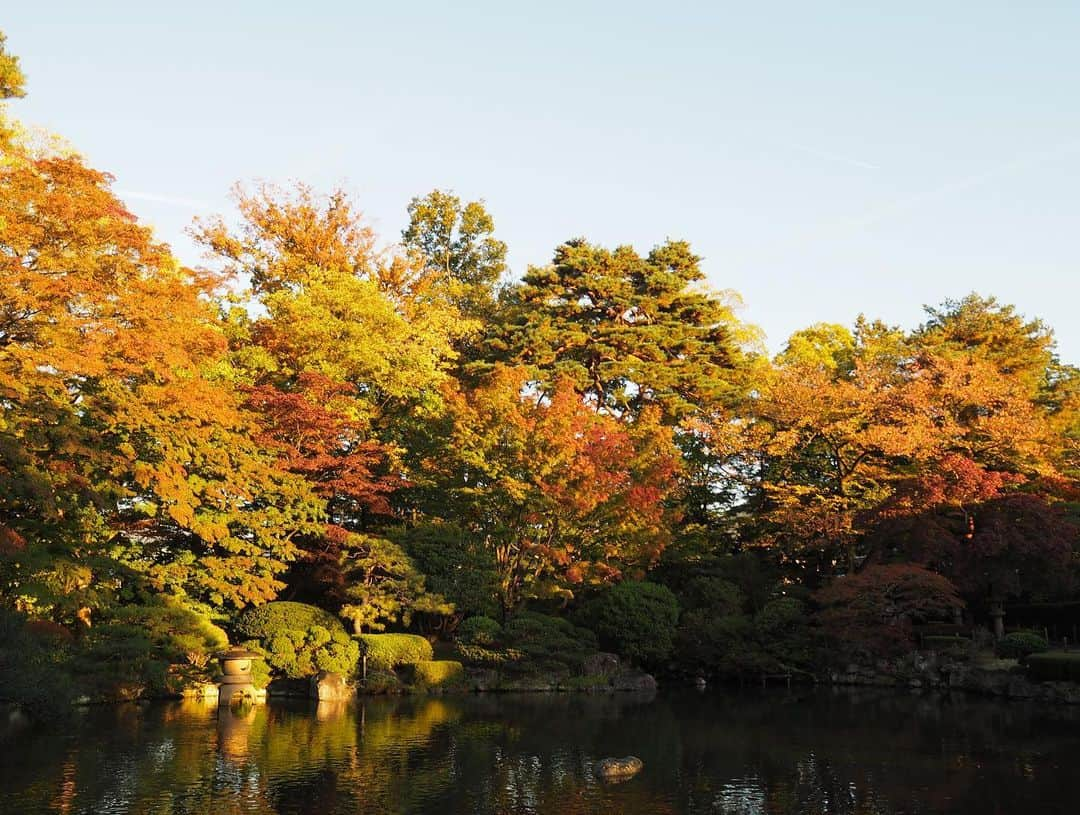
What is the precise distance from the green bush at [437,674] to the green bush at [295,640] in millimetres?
1883

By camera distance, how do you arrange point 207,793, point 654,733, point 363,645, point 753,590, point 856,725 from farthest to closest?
point 753,590
point 363,645
point 856,725
point 654,733
point 207,793

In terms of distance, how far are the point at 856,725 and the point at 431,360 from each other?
53.7 ft

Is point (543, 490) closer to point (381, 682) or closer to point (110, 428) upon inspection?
point (381, 682)

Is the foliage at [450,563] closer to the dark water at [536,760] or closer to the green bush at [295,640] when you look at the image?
the green bush at [295,640]

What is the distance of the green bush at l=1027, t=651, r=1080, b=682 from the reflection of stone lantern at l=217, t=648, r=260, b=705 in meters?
19.2

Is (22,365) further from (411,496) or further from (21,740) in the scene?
(411,496)

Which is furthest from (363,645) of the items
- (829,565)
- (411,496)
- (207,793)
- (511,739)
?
(829,565)

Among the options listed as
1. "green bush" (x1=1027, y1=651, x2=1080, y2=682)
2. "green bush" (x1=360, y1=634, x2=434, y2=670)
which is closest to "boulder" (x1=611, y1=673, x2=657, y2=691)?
"green bush" (x1=360, y1=634, x2=434, y2=670)

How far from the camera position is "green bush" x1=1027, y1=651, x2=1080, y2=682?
23516mm

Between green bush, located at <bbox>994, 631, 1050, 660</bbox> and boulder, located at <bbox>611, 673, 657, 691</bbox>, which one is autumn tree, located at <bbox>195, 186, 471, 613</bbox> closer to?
boulder, located at <bbox>611, 673, 657, 691</bbox>

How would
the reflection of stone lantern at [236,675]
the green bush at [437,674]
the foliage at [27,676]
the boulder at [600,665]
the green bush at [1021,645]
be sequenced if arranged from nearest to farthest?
the foliage at [27,676] → the reflection of stone lantern at [236,675] → the green bush at [437,674] → the green bush at [1021,645] → the boulder at [600,665]

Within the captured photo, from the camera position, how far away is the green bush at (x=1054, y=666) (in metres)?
23.5

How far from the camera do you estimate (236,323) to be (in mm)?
29906

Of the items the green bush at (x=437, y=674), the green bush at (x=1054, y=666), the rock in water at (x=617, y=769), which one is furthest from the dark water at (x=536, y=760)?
the green bush at (x=437, y=674)
